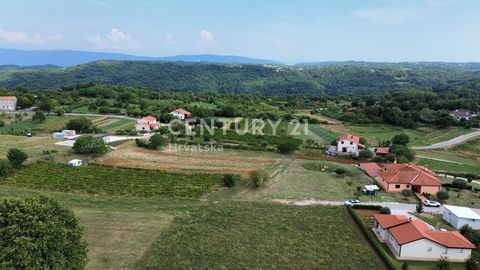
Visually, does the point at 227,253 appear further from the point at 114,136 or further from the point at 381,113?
the point at 381,113

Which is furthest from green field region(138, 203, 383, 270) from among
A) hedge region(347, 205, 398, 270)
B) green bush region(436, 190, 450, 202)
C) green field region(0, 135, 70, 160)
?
green field region(0, 135, 70, 160)

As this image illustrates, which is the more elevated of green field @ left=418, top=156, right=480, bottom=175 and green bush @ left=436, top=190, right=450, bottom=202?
green bush @ left=436, top=190, right=450, bottom=202

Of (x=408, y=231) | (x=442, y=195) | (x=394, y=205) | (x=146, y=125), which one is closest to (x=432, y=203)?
(x=442, y=195)

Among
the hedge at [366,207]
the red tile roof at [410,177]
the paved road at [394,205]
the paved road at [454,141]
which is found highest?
the red tile roof at [410,177]

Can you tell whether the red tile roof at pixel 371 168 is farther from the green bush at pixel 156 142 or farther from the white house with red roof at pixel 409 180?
the green bush at pixel 156 142

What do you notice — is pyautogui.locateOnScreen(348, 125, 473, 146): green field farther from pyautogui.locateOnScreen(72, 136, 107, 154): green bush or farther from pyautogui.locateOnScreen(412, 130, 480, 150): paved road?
pyautogui.locateOnScreen(72, 136, 107, 154): green bush

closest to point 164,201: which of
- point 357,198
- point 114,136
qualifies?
point 357,198

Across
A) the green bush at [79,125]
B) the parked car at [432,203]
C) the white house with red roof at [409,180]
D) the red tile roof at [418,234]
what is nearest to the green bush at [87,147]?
the green bush at [79,125]
